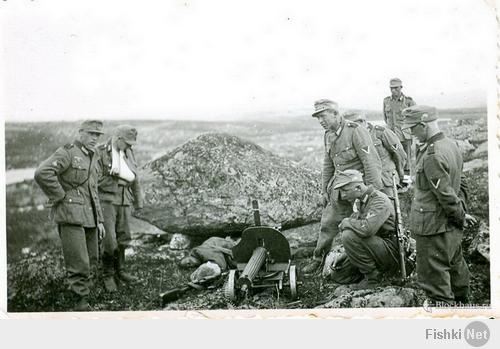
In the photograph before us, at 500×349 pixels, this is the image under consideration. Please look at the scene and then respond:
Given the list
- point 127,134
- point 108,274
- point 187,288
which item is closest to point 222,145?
point 127,134

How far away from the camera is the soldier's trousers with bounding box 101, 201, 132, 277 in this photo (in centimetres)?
732

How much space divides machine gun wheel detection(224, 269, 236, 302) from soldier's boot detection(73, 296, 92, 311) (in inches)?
57.2

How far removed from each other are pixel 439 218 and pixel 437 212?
2.4 inches

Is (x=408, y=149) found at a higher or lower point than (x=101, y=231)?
higher

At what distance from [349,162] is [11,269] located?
374 centimetres

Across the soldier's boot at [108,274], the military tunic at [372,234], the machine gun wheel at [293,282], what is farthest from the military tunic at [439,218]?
the soldier's boot at [108,274]

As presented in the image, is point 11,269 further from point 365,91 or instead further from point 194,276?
point 365,91

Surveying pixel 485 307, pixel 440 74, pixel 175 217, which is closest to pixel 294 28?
pixel 440 74

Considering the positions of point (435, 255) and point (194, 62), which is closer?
point (435, 255)

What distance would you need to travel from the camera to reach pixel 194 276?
726 centimetres

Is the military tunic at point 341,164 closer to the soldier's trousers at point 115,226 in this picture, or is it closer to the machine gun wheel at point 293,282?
the machine gun wheel at point 293,282

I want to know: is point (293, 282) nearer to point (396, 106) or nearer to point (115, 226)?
point (115, 226)

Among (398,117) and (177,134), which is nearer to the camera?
(398,117)

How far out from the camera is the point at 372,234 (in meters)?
6.88
